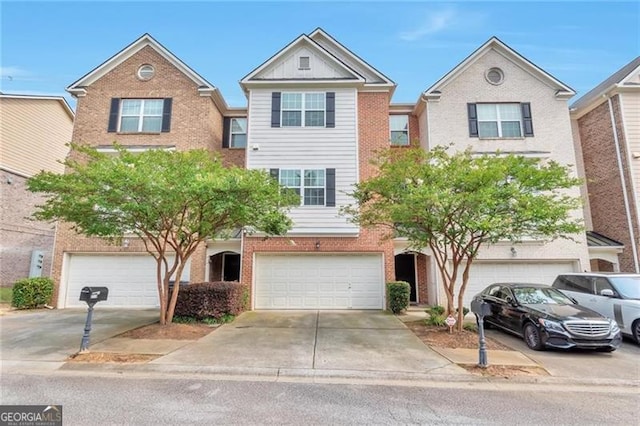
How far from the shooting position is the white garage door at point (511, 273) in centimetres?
1374

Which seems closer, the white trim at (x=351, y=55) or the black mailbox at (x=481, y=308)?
the black mailbox at (x=481, y=308)

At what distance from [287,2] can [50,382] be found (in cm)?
1138

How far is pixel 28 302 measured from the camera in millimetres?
12727

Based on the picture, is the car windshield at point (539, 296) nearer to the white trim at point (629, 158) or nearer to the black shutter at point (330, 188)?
the black shutter at point (330, 188)

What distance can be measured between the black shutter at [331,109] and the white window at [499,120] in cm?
663

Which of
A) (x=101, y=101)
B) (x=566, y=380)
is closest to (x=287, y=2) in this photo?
(x=101, y=101)

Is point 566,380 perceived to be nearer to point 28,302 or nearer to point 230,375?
point 230,375

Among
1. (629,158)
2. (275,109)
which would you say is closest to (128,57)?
(275,109)

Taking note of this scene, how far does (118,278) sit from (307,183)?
8876mm

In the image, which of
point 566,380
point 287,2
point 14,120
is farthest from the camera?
point 14,120

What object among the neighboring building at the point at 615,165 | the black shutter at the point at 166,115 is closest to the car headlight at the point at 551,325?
the neighboring building at the point at 615,165

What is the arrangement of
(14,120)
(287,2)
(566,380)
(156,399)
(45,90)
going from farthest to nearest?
(45,90)
(14,120)
(287,2)
(566,380)
(156,399)

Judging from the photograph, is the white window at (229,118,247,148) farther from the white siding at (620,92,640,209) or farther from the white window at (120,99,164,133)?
the white siding at (620,92,640,209)

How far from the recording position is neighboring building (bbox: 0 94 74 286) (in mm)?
15914
